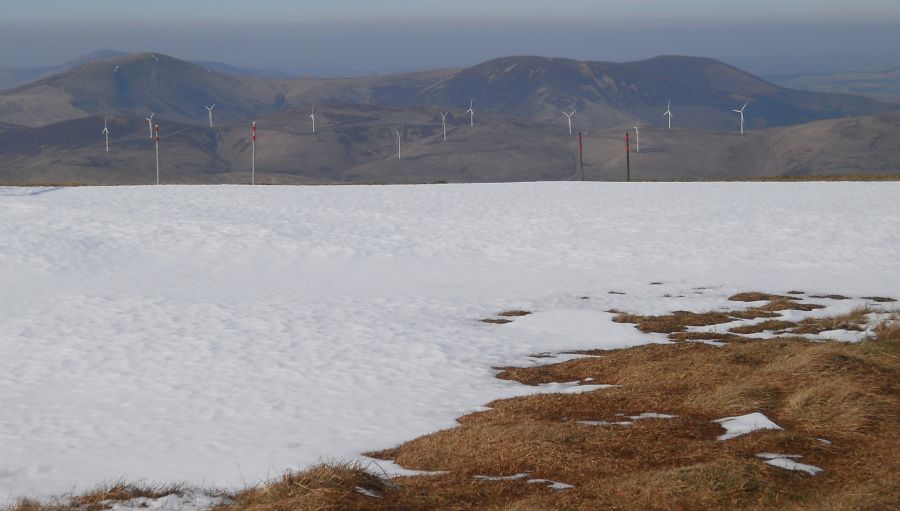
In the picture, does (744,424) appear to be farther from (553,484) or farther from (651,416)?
(553,484)

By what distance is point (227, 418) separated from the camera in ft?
52.5

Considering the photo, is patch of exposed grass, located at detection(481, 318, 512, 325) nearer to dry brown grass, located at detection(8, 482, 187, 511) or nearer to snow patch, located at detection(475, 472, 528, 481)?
snow patch, located at detection(475, 472, 528, 481)

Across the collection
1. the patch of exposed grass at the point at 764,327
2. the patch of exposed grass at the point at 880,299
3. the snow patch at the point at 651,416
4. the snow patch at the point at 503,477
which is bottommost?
the patch of exposed grass at the point at 880,299

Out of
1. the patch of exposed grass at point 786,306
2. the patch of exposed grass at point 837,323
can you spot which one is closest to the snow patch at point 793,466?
the patch of exposed grass at point 837,323

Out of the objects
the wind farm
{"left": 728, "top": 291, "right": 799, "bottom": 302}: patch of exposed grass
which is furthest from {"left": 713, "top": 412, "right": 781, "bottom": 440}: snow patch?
{"left": 728, "top": 291, "right": 799, "bottom": 302}: patch of exposed grass

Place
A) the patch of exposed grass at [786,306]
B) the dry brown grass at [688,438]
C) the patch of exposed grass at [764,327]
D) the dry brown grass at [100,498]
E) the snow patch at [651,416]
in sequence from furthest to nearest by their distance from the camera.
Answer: the patch of exposed grass at [786,306] < the patch of exposed grass at [764,327] < the snow patch at [651,416] < the dry brown grass at [100,498] < the dry brown grass at [688,438]

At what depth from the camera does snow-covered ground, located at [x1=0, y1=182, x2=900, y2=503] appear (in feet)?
50.2

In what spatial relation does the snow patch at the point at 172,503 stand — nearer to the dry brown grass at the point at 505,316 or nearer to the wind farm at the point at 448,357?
the wind farm at the point at 448,357

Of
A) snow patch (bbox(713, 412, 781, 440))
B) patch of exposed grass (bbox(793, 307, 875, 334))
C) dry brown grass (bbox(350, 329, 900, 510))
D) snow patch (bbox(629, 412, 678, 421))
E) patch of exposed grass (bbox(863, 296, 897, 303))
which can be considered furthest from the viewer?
patch of exposed grass (bbox(863, 296, 897, 303))

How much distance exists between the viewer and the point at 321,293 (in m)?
28.3

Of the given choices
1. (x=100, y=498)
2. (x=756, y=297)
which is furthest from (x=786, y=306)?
(x=100, y=498)

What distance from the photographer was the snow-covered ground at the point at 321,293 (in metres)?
15.3

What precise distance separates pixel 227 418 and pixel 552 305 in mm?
12171

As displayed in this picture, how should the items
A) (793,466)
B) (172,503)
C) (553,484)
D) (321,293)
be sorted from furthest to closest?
(321,293), (793,466), (553,484), (172,503)
